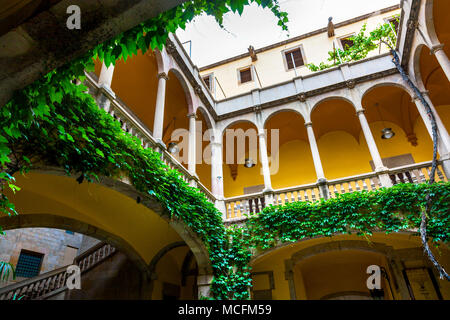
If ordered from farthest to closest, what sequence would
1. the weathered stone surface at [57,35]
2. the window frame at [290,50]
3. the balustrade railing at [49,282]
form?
the window frame at [290,50] < the balustrade railing at [49,282] < the weathered stone surface at [57,35]

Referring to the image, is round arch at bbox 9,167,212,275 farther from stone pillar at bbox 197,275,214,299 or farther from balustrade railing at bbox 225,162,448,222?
balustrade railing at bbox 225,162,448,222

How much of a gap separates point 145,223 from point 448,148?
8.29m

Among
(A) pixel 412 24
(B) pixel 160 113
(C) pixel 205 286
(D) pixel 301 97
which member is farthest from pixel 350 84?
(C) pixel 205 286

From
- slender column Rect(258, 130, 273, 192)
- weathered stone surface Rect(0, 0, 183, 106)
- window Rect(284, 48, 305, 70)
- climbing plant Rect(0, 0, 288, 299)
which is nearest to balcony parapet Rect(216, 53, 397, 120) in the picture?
slender column Rect(258, 130, 273, 192)

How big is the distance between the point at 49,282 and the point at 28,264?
4.11m

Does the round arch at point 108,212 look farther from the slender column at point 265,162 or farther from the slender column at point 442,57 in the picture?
the slender column at point 442,57

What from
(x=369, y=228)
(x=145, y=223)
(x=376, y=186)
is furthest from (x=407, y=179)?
(x=145, y=223)

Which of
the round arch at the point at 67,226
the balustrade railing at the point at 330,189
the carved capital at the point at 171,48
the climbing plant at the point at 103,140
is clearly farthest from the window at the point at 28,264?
the carved capital at the point at 171,48

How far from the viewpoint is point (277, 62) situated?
48.1 feet

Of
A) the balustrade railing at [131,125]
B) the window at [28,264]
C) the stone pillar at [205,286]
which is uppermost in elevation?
the balustrade railing at [131,125]

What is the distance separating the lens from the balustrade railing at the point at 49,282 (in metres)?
8.95

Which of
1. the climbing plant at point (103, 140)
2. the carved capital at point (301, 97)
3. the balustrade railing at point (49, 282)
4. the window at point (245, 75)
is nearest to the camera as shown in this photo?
the climbing plant at point (103, 140)

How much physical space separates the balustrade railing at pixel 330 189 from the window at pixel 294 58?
7973mm

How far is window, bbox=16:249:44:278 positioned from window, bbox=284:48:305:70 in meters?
15.1
